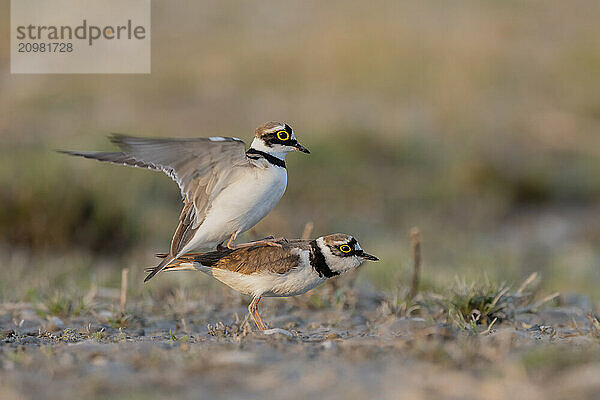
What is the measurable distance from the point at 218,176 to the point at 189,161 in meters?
0.24

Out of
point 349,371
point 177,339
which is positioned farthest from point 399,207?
point 349,371

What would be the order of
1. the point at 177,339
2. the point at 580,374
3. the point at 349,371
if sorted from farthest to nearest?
the point at 177,339
the point at 349,371
the point at 580,374

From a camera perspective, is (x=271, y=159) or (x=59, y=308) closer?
(x=271, y=159)

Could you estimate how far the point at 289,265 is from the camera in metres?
4.99

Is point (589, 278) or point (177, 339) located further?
point (589, 278)

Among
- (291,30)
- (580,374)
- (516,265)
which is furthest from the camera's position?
(291,30)

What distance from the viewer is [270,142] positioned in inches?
199

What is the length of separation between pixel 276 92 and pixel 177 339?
44.3ft

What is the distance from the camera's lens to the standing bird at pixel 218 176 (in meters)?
4.79

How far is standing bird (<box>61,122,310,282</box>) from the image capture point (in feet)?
15.7

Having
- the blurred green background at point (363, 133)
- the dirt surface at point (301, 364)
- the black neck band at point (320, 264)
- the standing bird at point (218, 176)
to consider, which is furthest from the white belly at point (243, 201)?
the blurred green background at point (363, 133)

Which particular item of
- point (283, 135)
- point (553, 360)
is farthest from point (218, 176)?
point (553, 360)

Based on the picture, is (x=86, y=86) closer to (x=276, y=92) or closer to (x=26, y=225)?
(x=276, y=92)

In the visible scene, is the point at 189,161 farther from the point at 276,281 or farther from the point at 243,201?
the point at 276,281
